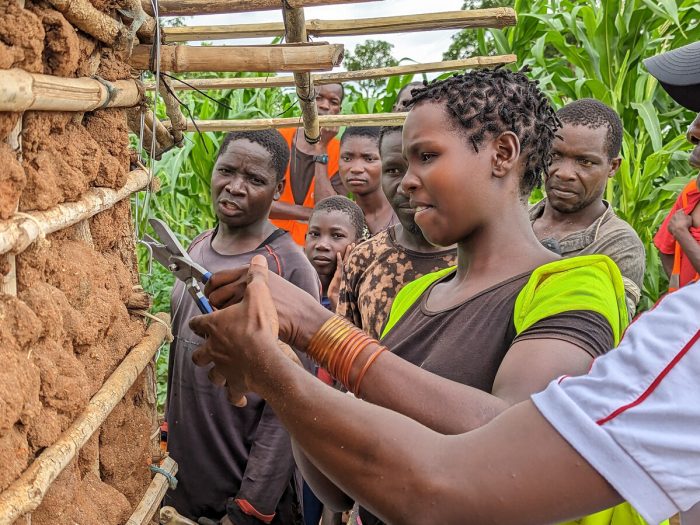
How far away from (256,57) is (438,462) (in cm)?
127

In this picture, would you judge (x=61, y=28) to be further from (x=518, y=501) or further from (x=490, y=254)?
(x=518, y=501)

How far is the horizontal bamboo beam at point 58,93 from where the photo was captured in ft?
4.51

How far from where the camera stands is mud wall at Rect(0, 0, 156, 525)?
1.41m

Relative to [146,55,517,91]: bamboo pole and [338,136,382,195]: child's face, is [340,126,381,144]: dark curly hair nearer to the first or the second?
[338,136,382,195]: child's face

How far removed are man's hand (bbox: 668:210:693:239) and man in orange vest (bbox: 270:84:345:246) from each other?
7.65 ft

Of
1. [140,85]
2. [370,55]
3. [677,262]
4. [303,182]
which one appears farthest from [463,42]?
[140,85]

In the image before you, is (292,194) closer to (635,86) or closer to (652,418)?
(635,86)

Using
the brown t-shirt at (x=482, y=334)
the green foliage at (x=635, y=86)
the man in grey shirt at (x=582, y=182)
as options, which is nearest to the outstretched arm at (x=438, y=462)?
the brown t-shirt at (x=482, y=334)

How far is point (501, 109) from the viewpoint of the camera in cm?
187

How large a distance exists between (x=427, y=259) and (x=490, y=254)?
102 centimetres

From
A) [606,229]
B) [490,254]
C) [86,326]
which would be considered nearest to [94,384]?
[86,326]

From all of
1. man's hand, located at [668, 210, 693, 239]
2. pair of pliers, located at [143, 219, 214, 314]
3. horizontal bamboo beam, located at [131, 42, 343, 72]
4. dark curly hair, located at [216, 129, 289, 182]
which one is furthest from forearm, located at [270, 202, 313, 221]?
horizontal bamboo beam, located at [131, 42, 343, 72]

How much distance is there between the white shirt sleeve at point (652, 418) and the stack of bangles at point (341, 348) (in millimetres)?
544

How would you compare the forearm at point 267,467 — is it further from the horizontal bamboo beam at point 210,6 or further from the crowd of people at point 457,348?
the horizontal bamboo beam at point 210,6
